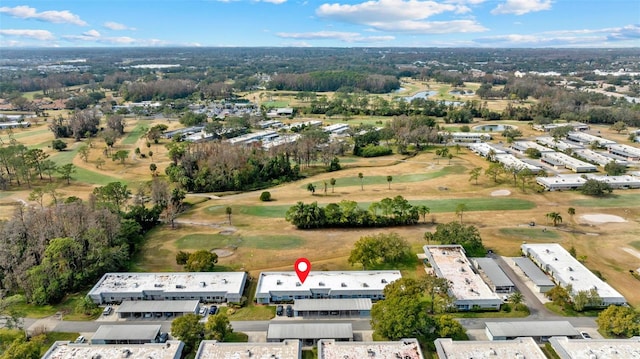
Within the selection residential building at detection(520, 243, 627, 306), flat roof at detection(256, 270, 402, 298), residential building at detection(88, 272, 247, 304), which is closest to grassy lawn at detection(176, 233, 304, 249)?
residential building at detection(88, 272, 247, 304)

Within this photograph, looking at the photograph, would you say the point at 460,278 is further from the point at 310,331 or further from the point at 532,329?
the point at 310,331

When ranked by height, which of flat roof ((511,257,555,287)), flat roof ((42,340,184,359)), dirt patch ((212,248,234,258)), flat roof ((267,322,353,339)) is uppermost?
flat roof ((42,340,184,359))

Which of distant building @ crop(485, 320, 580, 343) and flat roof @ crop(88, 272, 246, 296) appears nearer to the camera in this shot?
distant building @ crop(485, 320, 580, 343)

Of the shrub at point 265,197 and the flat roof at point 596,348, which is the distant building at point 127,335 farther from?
the shrub at point 265,197

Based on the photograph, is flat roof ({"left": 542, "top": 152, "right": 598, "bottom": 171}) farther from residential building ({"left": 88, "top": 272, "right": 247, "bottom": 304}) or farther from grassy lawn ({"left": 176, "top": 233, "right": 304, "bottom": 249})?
residential building ({"left": 88, "top": 272, "right": 247, "bottom": 304})

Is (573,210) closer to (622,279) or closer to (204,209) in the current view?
(622,279)

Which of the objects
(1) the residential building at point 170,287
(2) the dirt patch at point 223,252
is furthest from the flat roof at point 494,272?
(2) the dirt patch at point 223,252

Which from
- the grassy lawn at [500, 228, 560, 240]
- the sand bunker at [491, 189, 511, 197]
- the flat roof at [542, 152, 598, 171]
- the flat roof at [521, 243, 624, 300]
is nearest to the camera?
the flat roof at [521, 243, 624, 300]
